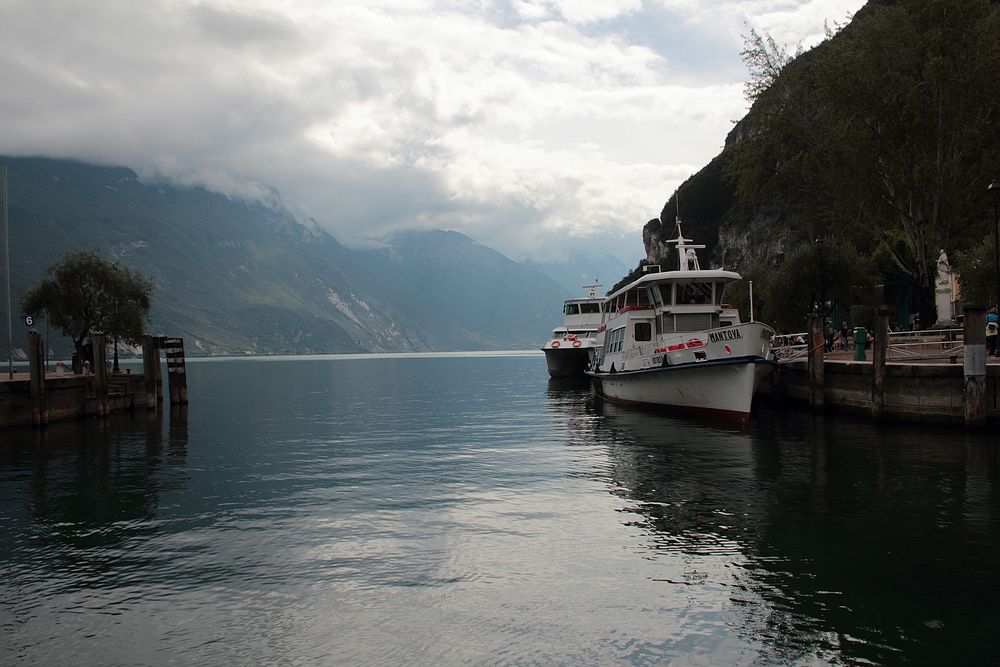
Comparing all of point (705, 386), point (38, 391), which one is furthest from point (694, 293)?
point (38, 391)

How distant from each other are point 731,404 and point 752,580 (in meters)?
21.3

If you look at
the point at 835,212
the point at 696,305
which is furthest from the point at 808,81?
the point at 696,305

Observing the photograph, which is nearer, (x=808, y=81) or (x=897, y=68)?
(x=897, y=68)

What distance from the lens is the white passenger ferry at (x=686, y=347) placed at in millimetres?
30906

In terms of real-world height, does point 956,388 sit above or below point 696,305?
below

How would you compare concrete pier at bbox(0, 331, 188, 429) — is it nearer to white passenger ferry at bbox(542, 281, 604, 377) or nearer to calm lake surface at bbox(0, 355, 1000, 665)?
calm lake surface at bbox(0, 355, 1000, 665)

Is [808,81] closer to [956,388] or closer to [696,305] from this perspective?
[696,305]

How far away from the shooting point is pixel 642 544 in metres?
13.9

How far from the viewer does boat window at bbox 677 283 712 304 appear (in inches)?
1448

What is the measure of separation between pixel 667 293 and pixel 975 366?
14223 mm

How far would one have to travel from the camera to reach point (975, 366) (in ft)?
83.3

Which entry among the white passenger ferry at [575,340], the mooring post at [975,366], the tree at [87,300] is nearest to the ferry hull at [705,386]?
the mooring post at [975,366]

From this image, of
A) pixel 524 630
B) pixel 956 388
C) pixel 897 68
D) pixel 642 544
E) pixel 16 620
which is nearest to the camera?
pixel 524 630

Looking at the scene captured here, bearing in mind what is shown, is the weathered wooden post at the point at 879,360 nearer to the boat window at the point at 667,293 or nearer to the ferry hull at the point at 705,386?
the ferry hull at the point at 705,386
